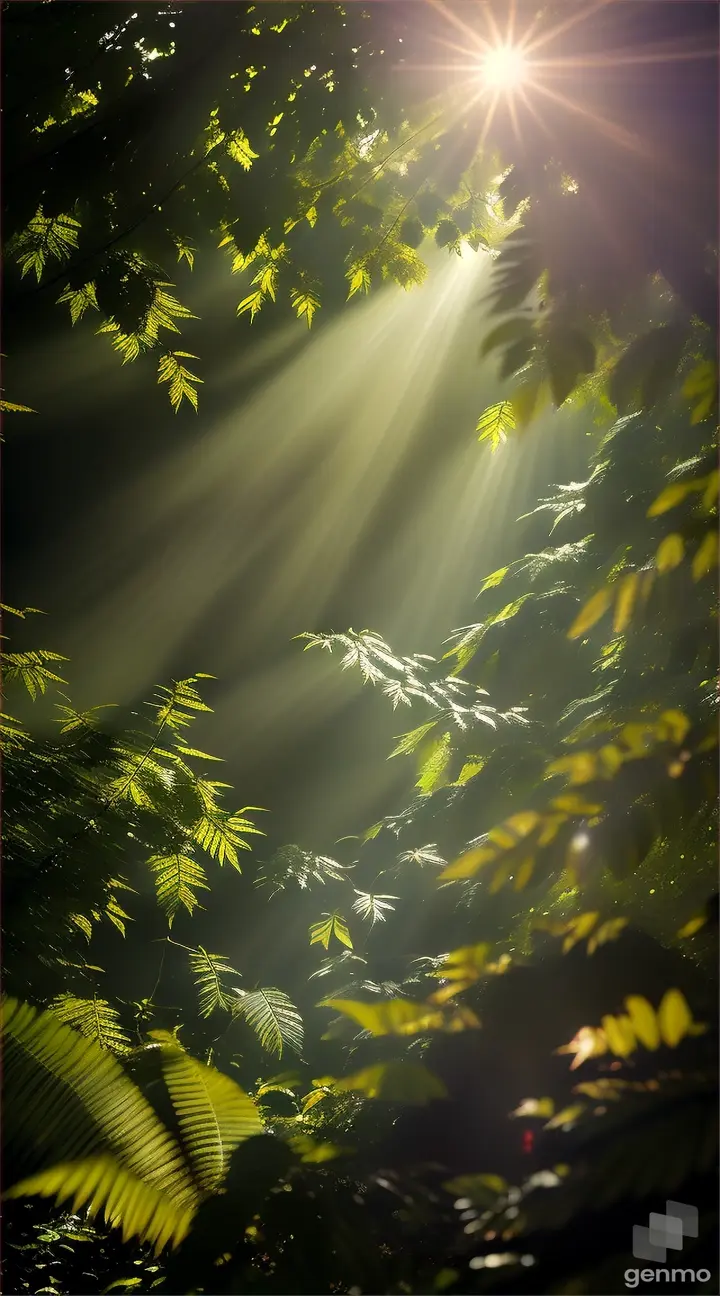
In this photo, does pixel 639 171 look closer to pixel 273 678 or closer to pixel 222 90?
pixel 222 90

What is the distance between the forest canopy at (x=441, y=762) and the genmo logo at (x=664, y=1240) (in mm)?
12

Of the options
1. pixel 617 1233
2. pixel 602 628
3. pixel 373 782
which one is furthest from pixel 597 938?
pixel 373 782

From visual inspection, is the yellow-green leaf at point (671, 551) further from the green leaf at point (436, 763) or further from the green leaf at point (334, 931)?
the green leaf at point (334, 931)

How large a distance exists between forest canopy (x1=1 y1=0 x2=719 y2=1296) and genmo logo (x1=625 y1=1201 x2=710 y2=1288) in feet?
0.04

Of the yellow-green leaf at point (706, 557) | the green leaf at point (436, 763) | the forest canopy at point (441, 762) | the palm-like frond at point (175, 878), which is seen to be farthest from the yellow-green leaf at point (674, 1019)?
the palm-like frond at point (175, 878)

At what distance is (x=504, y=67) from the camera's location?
1136 mm

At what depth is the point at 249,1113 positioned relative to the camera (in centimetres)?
72

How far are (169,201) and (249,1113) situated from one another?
1866 millimetres

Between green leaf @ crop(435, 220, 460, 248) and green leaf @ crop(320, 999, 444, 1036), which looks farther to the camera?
green leaf @ crop(435, 220, 460, 248)

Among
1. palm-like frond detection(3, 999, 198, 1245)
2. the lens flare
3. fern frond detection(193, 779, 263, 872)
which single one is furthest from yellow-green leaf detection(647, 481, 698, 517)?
fern frond detection(193, 779, 263, 872)

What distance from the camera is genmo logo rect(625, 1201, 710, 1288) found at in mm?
497

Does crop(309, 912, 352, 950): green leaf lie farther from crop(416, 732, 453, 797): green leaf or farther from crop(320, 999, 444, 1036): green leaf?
crop(320, 999, 444, 1036): green leaf

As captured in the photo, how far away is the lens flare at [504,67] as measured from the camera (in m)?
1.06

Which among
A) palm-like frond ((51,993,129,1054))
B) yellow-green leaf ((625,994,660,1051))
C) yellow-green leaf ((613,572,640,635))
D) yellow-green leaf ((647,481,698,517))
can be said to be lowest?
palm-like frond ((51,993,129,1054))
